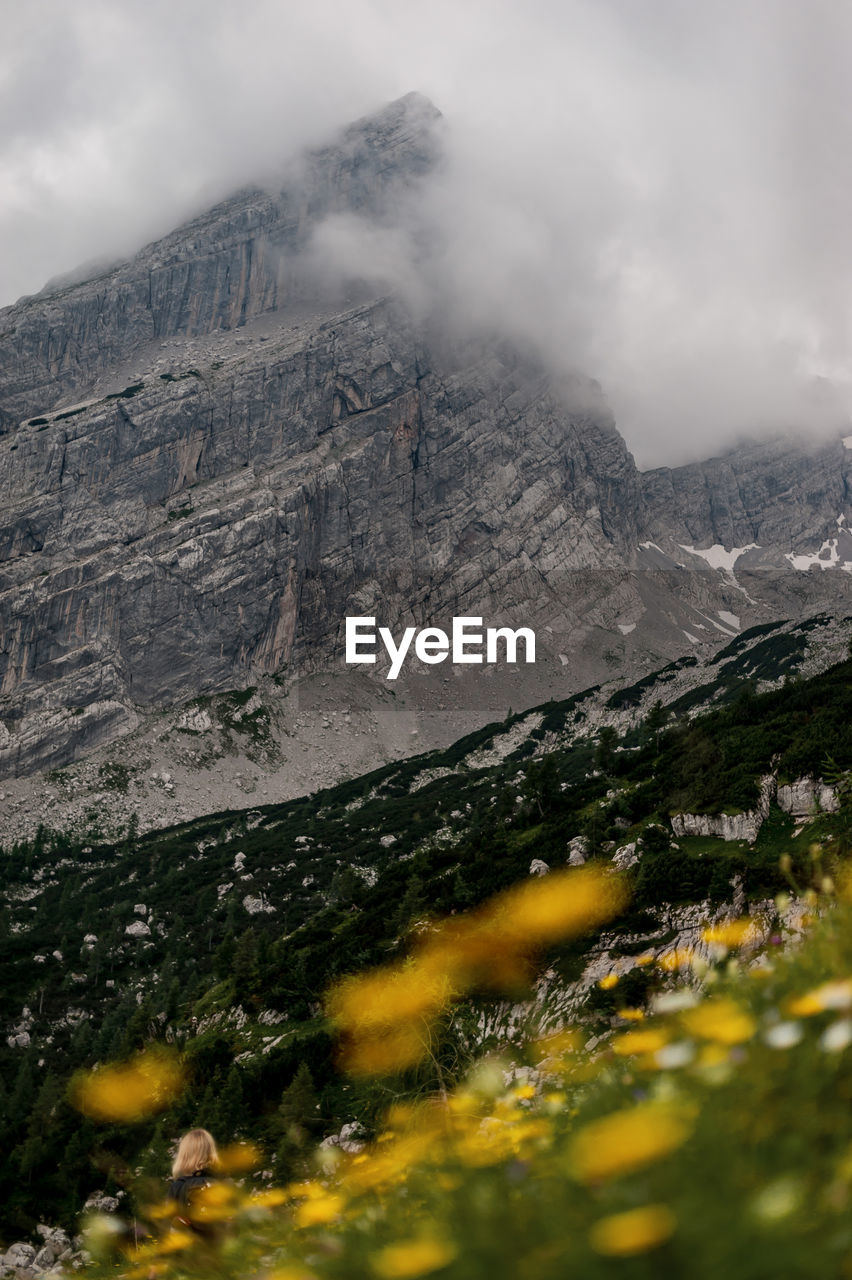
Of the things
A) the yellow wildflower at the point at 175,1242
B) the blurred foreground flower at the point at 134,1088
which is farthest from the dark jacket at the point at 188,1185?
the blurred foreground flower at the point at 134,1088

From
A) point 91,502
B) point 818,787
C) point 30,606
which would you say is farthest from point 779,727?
point 91,502

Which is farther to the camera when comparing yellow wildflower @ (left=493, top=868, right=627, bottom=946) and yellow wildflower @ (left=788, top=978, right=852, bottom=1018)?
yellow wildflower @ (left=493, top=868, right=627, bottom=946)

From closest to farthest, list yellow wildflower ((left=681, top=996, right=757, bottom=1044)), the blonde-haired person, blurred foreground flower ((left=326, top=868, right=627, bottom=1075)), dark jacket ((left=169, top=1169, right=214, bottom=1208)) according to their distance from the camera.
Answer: yellow wildflower ((left=681, top=996, right=757, bottom=1044))
dark jacket ((left=169, top=1169, right=214, bottom=1208))
the blonde-haired person
blurred foreground flower ((left=326, top=868, right=627, bottom=1075))

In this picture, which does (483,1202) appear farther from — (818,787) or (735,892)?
(818,787)

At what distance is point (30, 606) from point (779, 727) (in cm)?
17510

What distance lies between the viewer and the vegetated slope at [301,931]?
697 inches

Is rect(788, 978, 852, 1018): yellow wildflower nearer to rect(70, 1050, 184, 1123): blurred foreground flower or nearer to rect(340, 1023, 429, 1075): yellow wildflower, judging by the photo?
rect(340, 1023, 429, 1075): yellow wildflower

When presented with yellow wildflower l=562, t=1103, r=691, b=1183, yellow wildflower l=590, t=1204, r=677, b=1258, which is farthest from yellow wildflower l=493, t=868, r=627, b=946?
yellow wildflower l=590, t=1204, r=677, b=1258

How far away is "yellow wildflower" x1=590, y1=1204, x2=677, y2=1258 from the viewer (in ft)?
4.93

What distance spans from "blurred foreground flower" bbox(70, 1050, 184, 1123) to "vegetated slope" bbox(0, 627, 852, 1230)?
2.00ft

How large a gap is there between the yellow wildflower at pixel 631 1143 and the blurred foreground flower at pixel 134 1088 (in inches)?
847

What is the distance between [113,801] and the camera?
454ft

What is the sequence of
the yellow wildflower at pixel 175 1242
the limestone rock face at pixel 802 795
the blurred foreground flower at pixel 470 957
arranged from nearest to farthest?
the yellow wildflower at pixel 175 1242 < the blurred foreground flower at pixel 470 957 < the limestone rock face at pixel 802 795

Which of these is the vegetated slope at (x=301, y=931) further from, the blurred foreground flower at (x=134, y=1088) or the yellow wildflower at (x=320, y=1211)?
the yellow wildflower at (x=320, y=1211)
